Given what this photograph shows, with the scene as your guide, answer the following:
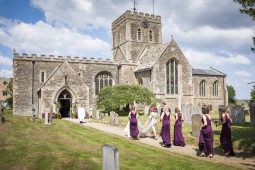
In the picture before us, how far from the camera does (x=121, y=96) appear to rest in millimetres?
31719

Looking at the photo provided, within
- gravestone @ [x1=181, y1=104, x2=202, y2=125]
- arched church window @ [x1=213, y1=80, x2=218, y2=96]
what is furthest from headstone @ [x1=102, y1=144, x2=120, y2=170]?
arched church window @ [x1=213, y1=80, x2=218, y2=96]

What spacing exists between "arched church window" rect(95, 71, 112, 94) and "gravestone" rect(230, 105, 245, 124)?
20.3 metres

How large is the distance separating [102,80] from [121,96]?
812cm

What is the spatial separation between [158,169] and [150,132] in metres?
9.35

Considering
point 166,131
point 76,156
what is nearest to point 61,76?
point 166,131

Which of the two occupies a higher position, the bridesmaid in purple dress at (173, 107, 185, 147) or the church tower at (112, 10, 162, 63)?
the church tower at (112, 10, 162, 63)

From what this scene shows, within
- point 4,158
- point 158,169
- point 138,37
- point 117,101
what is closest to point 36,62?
point 117,101

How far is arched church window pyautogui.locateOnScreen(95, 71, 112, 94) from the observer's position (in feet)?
127

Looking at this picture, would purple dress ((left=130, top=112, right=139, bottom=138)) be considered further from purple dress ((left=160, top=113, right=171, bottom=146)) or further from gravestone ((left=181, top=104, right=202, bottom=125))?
gravestone ((left=181, top=104, right=202, bottom=125))

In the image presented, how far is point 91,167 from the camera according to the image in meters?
8.97

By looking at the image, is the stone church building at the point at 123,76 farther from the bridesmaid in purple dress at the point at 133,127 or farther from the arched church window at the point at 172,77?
the bridesmaid in purple dress at the point at 133,127

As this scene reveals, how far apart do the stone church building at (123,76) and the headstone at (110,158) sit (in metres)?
25.9

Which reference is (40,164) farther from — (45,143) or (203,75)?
(203,75)

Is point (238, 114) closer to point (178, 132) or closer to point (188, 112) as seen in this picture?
point (188, 112)
